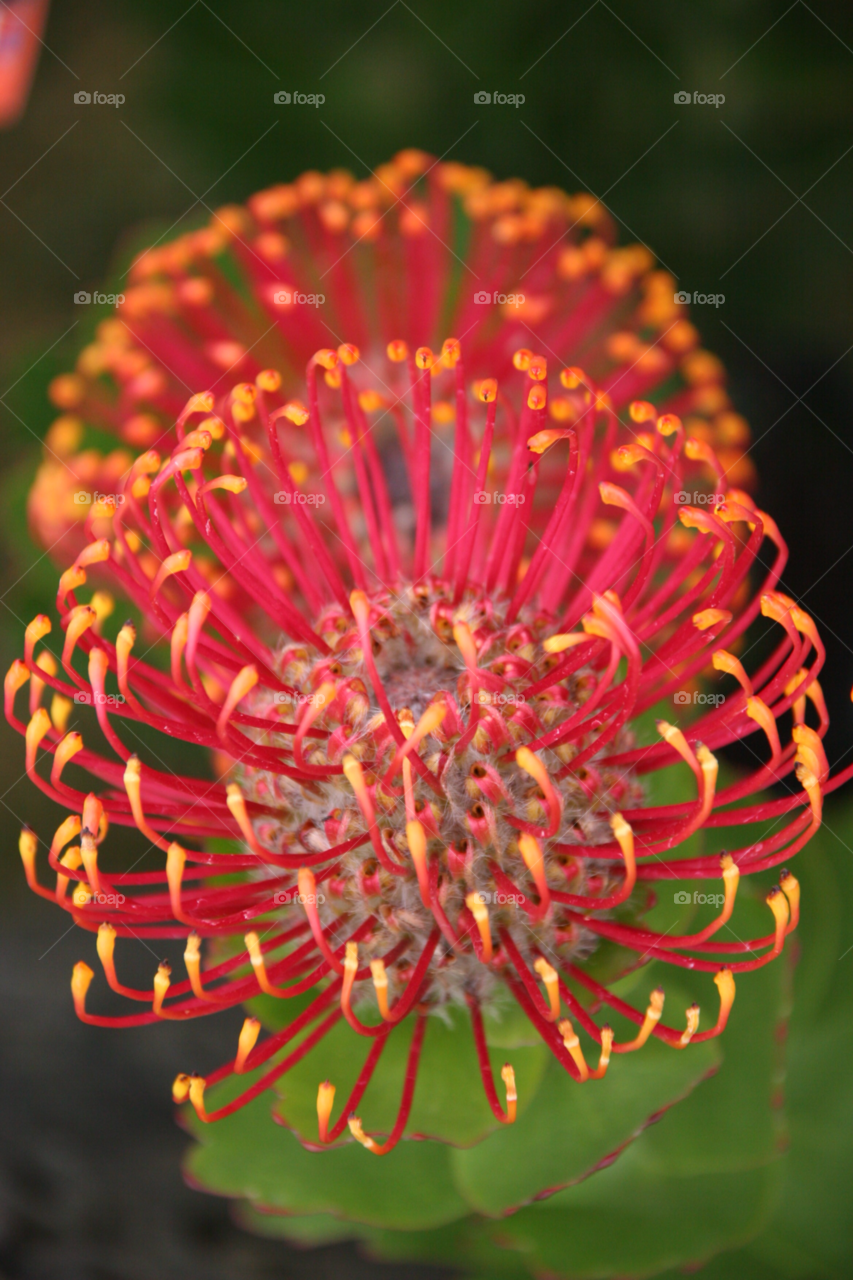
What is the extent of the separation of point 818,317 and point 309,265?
0.67 meters

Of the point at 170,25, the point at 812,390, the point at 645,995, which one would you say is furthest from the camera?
the point at 170,25

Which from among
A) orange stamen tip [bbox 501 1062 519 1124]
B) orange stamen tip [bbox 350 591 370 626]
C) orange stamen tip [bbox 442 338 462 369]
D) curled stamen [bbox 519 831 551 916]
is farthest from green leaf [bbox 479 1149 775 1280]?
orange stamen tip [bbox 442 338 462 369]

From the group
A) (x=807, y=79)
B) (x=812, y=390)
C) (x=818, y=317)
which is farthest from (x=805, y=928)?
(x=807, y=79)

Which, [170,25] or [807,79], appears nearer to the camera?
[807,79]

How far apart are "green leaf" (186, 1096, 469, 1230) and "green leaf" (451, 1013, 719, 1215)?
0.11 metres

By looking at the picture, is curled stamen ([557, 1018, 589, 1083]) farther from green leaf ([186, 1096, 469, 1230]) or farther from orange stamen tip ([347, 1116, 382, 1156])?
green leaf ([186, 1096, 469, 1230])

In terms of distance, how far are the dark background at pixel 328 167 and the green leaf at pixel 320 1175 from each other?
337mm

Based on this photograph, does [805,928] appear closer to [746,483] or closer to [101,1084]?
[746,483]

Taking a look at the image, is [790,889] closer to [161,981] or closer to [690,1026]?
[690,1026]

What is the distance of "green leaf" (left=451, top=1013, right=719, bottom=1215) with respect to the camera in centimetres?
70

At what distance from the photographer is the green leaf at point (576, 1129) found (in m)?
0.70

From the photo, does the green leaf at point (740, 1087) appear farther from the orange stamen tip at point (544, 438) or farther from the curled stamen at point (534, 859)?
the orange stamen tip at point (544, 438)

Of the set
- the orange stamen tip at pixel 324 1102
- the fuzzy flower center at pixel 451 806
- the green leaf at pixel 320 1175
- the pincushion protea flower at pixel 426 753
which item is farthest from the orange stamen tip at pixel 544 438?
the green leaf at pixel 320 1175

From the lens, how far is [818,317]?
1354 mm
